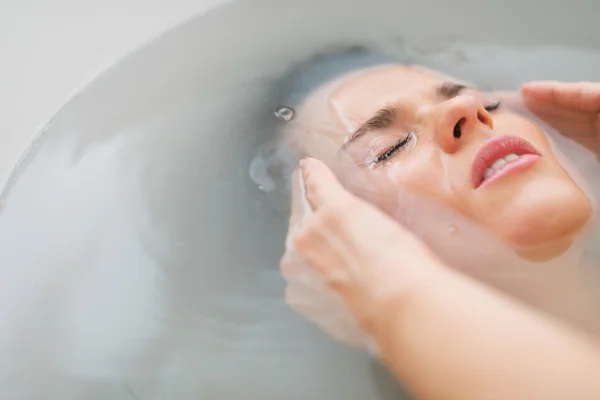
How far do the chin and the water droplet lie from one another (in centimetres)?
36

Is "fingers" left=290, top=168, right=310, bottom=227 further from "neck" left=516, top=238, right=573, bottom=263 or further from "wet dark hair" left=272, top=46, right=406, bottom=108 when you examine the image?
"neck" left=516, top=238, right=573, bottom=263

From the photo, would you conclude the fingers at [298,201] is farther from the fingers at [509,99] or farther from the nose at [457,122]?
the fingers at [509,99]

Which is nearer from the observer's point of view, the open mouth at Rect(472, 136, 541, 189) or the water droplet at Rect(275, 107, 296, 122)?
the open mouth at Rect(472, 136, 541, 189)

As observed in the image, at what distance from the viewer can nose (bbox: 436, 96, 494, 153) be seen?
2.10 ft

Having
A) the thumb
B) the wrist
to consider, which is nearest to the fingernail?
the thumb

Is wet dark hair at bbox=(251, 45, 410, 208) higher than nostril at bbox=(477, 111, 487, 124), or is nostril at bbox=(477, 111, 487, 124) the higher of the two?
nostril at bbox=(477, 111, 487, 124)

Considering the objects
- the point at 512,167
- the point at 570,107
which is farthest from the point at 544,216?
the point at 570,107

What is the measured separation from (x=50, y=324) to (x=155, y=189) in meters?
0.23

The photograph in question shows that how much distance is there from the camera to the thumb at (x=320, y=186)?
0.67m

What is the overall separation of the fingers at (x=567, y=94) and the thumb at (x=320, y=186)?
331 millimetres

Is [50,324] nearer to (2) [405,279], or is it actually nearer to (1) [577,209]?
(2) [405,279]

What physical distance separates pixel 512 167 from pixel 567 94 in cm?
25

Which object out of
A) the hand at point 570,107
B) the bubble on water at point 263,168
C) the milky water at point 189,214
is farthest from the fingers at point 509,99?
the bubble on water at point 263,168

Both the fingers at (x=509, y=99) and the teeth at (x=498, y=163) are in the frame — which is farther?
the fingers at (x=509, y=99)
